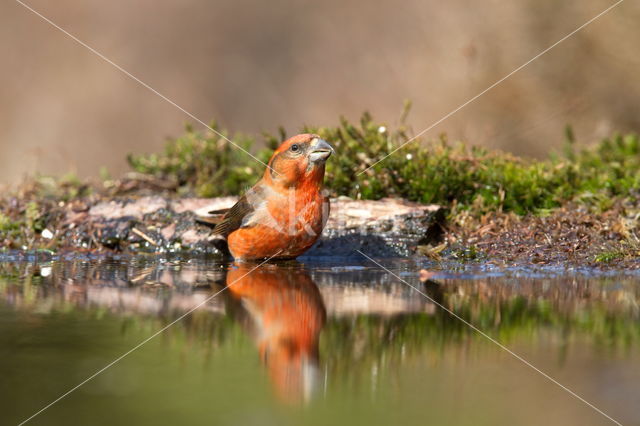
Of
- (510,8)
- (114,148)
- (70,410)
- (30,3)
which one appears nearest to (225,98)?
(114,148)

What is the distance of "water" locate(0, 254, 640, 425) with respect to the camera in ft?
7.20

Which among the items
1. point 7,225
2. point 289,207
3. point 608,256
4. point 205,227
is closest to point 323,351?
point 289,207

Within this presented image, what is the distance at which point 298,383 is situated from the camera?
2.44m

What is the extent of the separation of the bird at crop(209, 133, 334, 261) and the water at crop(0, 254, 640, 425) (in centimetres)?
87

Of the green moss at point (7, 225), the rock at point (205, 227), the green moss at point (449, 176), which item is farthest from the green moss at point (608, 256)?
the green moss at point (7, 225)

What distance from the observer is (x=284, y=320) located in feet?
11.2

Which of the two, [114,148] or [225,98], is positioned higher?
[225,98]

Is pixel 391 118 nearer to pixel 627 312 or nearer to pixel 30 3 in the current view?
pixel 30 3

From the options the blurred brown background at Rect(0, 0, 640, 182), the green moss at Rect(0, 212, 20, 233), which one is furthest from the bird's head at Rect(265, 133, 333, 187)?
the blurred brown background at Rect(0, 0, 640, 182)

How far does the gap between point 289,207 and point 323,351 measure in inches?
114

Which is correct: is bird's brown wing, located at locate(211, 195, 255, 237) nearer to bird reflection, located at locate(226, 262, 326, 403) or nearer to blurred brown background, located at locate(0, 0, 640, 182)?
bird reflection, located at locate(226, 262, 326, 403)

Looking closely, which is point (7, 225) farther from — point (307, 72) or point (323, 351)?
point (307, 72)

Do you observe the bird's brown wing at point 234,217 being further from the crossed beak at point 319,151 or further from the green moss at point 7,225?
the green moss at point 7,225

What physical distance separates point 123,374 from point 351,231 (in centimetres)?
400
